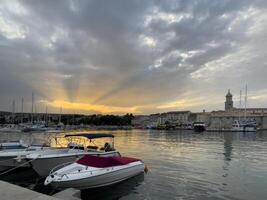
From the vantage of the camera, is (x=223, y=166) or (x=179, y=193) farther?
(x=223, y=166)

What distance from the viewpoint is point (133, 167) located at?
64.7 ft

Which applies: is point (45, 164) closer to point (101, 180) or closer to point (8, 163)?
point (8, 163)

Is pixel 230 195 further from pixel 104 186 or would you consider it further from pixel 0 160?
pixel 0 160

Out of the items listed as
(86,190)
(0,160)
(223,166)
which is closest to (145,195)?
(86,190)

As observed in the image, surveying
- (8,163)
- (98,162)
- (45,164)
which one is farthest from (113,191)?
(8,163)

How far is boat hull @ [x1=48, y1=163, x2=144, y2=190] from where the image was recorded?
1522 centimetres

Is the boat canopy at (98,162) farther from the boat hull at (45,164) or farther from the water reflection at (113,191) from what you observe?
the boat hull at (45,164)

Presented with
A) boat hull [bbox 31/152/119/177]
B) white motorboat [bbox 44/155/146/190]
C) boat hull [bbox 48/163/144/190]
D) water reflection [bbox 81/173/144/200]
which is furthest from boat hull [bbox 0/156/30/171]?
boat hull [bbox 48/163/144/190]

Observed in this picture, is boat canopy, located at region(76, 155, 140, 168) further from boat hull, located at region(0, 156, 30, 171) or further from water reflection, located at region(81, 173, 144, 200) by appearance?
boat hull, located at region(0, 156, 30, 171)

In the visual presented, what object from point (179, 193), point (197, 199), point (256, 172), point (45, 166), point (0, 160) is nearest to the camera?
point (197, 199)

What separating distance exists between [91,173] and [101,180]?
2.65 feet

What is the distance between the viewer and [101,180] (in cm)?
1659

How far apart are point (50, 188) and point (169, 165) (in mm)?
13009

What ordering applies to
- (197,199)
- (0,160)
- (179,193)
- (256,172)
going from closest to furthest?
(197,199) → (179,193) → (0,160) → (256,172)
